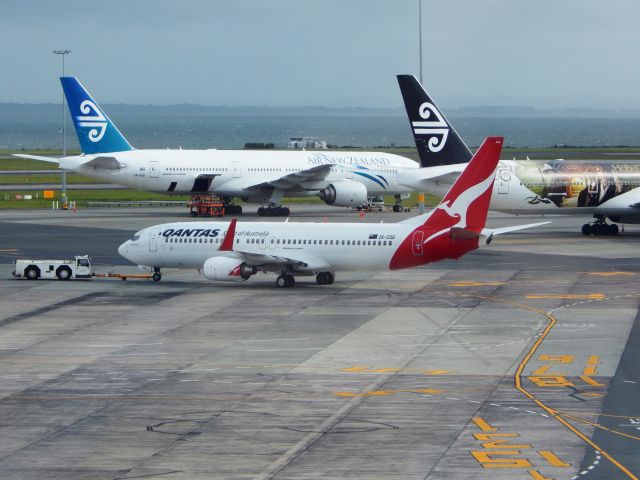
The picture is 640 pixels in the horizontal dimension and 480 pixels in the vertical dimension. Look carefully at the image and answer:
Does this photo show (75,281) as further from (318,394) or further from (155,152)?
(155,152)

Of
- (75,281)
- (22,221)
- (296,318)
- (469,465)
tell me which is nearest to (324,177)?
(22,221)

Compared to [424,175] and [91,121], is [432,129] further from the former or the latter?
[91,121]

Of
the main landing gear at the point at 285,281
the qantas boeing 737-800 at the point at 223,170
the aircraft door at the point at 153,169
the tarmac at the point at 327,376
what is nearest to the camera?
the tarmac at the point at 327,376

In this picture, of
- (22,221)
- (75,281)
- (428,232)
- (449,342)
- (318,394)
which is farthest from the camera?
(22,221)

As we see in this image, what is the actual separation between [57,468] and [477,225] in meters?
34.9

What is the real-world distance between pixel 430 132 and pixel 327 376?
47.1 m

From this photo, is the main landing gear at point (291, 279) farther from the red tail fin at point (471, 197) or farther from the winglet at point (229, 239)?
the red tail fin at point (471, 197)

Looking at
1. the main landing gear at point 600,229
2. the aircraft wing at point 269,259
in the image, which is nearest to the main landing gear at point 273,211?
the main landing gear at point 600,229

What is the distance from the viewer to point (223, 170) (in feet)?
358

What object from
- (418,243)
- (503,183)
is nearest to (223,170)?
(503,183)

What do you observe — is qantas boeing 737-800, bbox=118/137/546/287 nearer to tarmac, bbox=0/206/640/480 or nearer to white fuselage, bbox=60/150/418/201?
tarmac, bbox=0/206/640/480

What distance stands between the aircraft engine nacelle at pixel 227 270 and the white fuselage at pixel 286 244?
2.84ft

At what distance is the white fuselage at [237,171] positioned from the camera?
106 meters

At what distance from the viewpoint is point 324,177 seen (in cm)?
10794
